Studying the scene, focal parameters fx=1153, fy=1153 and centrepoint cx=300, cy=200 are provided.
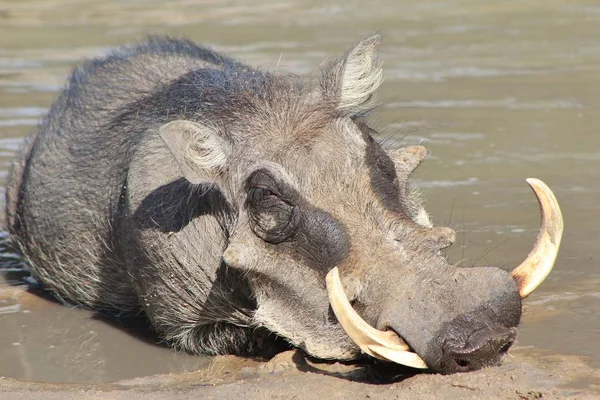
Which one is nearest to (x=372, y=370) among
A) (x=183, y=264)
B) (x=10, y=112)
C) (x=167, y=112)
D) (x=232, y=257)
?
(x=232, y=257)

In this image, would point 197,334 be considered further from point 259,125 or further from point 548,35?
point 548,35

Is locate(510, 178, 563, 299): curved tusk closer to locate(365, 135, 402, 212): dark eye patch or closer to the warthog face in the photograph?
the warthog face

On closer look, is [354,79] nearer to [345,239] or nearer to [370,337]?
[345,239]

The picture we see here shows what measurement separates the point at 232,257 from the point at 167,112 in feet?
3.74

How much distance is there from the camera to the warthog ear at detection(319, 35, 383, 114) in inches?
203

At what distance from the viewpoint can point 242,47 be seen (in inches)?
511

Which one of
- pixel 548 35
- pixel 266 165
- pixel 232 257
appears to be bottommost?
pixel 548 35

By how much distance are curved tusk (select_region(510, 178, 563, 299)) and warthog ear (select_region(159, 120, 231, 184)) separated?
4.45 ft

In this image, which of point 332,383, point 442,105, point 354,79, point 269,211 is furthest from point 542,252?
point 442,105

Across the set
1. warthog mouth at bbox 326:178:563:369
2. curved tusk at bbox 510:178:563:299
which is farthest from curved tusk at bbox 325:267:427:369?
curved tusk at bbox 510:178:563:299

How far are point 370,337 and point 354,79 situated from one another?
61.4 inches

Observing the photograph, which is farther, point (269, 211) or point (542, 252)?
point (269, 211)

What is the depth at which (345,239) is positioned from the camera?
4.54 m

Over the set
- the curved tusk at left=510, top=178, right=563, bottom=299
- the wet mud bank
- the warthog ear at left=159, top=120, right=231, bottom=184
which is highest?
the warthog ear at left=159, top=120, right=231, bottom=184
